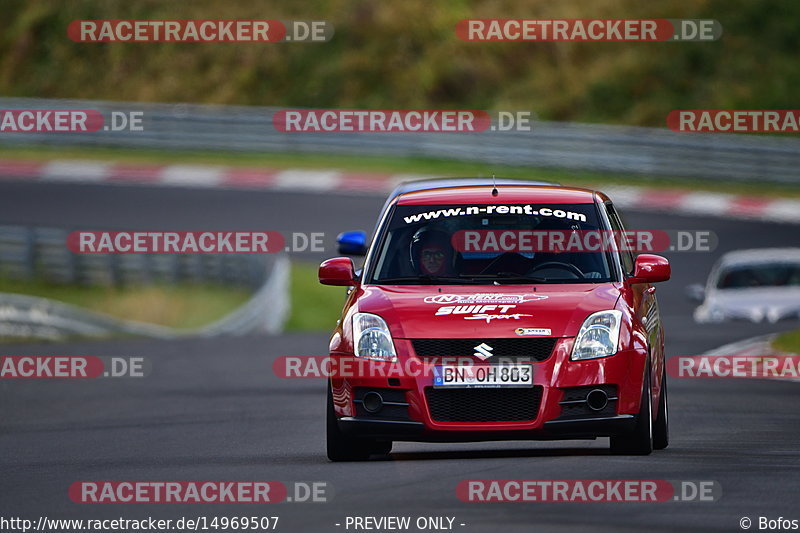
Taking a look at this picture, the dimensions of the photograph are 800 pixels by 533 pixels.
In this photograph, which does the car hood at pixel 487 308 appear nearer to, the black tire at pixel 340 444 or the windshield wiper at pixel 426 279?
the windshield wiper at pixel 426 279

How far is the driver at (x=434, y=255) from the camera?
10266mm

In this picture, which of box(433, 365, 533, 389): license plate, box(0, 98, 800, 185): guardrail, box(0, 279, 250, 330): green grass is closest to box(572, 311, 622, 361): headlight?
box(433, 365, 533, 389): license plate

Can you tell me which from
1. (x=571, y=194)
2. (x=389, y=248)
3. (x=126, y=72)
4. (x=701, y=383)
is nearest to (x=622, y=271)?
(x=571, y=194)

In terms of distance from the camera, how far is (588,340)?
9445mm

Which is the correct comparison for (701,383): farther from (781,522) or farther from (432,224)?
(781,522)

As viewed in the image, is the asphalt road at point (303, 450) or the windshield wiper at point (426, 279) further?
the windshield wiper at point (426, 279)

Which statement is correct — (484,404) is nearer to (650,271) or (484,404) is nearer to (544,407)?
(544,407)

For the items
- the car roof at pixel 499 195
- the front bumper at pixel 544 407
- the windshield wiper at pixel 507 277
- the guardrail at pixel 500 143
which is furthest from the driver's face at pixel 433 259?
the guardrail at pixel 500 143

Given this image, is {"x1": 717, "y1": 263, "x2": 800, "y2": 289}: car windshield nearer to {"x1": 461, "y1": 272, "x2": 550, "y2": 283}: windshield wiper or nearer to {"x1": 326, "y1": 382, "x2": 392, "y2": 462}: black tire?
{"x1": 461, "y1": 272, "x2": 550, "y2": 283}: windshield wiper

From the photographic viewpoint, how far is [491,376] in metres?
9.30

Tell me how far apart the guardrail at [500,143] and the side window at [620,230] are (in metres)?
21.1

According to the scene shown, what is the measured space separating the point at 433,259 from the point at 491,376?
3.96 feet

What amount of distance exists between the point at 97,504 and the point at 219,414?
15.8ft

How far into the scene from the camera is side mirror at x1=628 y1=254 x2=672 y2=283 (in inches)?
400
